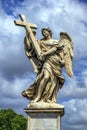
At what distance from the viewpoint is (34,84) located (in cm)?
2136

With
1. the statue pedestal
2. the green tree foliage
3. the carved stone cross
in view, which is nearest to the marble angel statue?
the carved stone cross

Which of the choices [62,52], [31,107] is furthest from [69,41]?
[31,107]

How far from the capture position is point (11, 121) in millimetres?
57375

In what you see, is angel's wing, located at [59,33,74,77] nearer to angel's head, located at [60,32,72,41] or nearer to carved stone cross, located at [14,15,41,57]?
angel's head, located at [60,32,72,41]

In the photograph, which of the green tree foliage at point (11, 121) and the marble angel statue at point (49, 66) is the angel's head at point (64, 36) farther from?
the green tree foliage at point (11, 121)

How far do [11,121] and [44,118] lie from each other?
37.2 meters

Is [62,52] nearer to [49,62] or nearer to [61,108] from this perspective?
[49,62]

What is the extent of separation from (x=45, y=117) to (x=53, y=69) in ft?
7.30

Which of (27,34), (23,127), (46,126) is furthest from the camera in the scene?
(23,127)

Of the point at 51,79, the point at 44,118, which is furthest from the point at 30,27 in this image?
the point at 44,118

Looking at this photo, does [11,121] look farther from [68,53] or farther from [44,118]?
[44,118]

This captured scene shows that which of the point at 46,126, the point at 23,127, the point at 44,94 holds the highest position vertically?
the point at 23,127

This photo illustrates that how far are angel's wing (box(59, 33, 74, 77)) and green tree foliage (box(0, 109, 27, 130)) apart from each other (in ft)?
116

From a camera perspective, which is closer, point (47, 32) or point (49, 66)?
point (49, 66)
